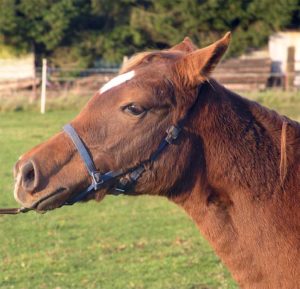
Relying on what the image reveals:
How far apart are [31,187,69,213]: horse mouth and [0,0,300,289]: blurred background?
378cm

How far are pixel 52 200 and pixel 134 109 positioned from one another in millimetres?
521

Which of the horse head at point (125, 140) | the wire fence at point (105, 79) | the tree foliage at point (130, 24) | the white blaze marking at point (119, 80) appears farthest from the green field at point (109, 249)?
the tree foliage at point (130, 24)

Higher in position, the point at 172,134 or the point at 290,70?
the point at 172,134

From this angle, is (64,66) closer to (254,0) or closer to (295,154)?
(254,0)

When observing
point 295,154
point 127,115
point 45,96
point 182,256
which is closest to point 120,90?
point 127,115

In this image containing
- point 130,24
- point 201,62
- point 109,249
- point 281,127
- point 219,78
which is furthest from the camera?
point 130,24

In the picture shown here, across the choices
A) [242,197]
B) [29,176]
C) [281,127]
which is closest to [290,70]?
[281,127]

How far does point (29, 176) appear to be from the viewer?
3242 mm

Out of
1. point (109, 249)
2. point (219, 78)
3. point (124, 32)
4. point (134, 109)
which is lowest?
point (219, 78)

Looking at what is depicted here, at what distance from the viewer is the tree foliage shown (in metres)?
33.1

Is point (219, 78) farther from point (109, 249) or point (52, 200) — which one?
point (52, 200)

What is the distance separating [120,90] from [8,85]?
29274 mm

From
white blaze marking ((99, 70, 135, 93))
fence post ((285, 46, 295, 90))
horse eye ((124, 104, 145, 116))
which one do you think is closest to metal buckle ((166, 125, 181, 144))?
horse eye ((124, 104, 145, 116))

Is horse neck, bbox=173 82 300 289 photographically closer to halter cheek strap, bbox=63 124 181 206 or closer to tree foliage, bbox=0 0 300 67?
halter cheek strap, bbox=63 124 181 206
